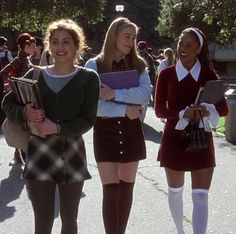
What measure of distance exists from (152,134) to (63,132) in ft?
25.3

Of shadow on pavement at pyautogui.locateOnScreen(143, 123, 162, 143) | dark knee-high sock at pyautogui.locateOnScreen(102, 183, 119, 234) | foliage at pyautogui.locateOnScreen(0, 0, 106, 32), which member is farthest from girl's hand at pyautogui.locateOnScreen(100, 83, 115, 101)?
foliage at pyautogui.locateOnScreen(0, 0, 106, 32)

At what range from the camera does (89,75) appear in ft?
11.8

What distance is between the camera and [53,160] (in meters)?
3.56

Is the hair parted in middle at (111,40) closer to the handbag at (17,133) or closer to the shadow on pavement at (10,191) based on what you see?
the handbag at (17,133)

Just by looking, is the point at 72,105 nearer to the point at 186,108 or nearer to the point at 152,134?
the point at 186,108

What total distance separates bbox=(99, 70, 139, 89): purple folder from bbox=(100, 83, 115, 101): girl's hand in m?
0.06

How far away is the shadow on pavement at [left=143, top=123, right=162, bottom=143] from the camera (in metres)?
10.5

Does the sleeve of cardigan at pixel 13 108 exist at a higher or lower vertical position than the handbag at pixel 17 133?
higher

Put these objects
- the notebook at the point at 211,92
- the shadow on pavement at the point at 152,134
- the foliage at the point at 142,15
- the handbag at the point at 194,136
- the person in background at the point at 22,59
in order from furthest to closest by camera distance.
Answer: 1. the foliage at the point at 142,15
2. the shadow on pavement at the point at 152,134
3. the person in background at the point at 22,59
4. the handbag at the point at 194,136
5. the notebook at the point at 211,92

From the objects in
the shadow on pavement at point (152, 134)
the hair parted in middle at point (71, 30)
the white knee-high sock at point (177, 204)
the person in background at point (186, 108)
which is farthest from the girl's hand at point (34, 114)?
the shadow on pavement at point (152, 134)

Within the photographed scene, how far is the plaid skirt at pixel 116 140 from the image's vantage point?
4.23m

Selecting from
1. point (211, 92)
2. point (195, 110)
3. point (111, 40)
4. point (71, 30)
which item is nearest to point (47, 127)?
point (71, 30)

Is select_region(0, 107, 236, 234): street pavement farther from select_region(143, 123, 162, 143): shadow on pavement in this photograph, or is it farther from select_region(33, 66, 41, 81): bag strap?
select_region(143, 123, 162, 143): shadow on pavement

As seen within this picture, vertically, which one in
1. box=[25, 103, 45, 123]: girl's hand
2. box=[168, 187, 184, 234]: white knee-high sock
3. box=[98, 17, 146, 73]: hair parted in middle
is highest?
box=[98, 17, 146, 73]: hair parted in middle
